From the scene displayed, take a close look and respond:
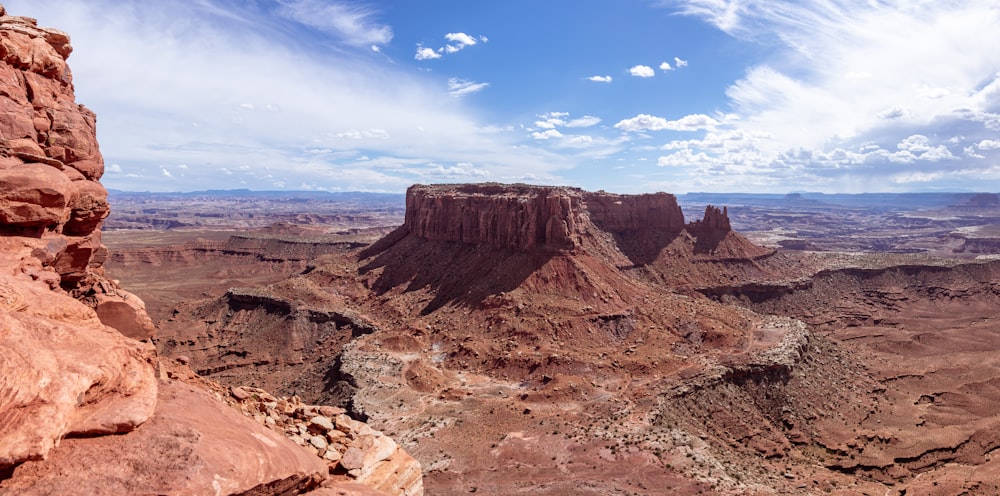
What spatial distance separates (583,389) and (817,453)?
74.2 ft

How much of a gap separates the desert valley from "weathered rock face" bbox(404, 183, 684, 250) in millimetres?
532

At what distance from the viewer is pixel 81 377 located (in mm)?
12336

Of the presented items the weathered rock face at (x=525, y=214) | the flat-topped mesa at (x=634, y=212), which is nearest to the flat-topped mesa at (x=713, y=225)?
the weathered rock face at (x=525, y=214)

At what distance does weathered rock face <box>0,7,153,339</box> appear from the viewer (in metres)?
17.1

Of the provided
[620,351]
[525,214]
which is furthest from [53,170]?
[525,214]

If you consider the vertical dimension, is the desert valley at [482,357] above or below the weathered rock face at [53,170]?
below

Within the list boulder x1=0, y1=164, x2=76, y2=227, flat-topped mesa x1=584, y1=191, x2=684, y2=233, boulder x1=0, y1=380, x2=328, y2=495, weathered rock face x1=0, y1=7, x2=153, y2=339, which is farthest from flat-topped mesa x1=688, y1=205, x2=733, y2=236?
boulder x1=0, y1=164, x2=76, y2=227

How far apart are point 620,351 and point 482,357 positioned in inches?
714

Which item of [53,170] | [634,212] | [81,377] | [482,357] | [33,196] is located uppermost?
[53,170]

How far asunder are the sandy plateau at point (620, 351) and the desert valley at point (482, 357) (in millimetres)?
374

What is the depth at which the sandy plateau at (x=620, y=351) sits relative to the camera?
46312 mm

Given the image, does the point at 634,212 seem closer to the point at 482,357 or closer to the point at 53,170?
the point at 482,357

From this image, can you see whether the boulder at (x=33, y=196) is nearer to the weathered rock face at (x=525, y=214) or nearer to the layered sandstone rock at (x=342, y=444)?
the layered sandstone rock at (x=342, y=444)

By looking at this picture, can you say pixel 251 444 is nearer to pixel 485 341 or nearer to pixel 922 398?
pixel 485 341
